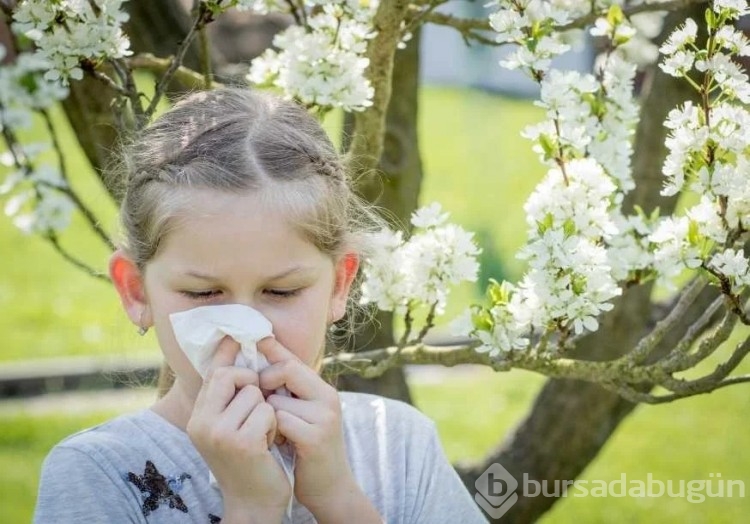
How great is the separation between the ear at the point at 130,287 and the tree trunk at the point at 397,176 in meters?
1.04

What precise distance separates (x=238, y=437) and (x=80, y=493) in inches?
13.8

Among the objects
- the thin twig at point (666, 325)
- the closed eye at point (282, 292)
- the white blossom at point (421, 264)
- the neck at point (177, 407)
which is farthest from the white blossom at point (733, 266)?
the neck at point (177, 407)

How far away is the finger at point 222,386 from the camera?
6.26 feet

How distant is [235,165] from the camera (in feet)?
6.82

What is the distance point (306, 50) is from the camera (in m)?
2.53

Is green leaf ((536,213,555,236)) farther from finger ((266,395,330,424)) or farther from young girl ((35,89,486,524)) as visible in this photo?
finger ((266,395,330,424))

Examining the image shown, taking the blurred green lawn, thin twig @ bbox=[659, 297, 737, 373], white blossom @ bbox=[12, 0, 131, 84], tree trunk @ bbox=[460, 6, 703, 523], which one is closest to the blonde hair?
white blossom @ bbox=[12, 0, 131, 84]

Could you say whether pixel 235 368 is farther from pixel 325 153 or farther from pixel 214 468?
pixel 325 153

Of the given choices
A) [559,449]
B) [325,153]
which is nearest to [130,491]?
[325,153]

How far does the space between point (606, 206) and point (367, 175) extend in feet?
2.87

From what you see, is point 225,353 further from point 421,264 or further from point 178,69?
point 178,69

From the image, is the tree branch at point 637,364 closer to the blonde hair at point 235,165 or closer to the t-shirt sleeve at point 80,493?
the blonde hair at point 235,165

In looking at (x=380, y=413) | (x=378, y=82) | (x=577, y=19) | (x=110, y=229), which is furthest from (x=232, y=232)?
(x=110, y=229)

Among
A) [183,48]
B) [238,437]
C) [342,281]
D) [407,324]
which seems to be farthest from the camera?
[407,324]
